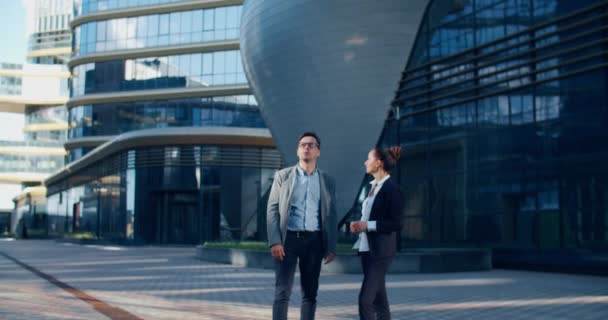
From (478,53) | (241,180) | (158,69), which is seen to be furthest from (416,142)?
(158,69)

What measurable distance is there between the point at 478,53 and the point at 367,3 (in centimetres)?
383

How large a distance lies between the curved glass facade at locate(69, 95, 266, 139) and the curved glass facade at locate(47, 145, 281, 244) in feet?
25.1

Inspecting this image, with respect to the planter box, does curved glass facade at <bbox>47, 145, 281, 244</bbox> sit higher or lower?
higher

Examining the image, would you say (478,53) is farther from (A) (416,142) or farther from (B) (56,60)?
(B) (56,60)

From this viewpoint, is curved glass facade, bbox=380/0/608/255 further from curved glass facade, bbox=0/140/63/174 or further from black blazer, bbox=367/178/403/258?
curved glass facade, bbox=0/140/63/174

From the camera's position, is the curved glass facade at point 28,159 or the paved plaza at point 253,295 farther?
the curved glass facade at point 28,159

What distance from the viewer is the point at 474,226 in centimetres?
1723

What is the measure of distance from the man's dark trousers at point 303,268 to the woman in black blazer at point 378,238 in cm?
36

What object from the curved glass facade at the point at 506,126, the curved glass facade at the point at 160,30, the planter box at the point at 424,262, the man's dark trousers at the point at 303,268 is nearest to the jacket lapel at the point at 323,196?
the man's dark trousers at the point at 303,268

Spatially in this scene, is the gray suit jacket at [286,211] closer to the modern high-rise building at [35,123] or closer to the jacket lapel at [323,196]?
the jacket lapel at [323,196]

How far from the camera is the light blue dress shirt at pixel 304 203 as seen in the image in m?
5.57

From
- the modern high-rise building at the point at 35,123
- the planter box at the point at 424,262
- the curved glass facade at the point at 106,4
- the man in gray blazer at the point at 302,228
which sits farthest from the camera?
the modern high-rise building at the point at 35,123

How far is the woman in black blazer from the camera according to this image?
549 cm

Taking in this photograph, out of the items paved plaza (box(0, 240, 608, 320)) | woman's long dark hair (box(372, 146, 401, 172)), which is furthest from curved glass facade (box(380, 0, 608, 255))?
woman's long dark hair (box(372, 146, 401, 172))
